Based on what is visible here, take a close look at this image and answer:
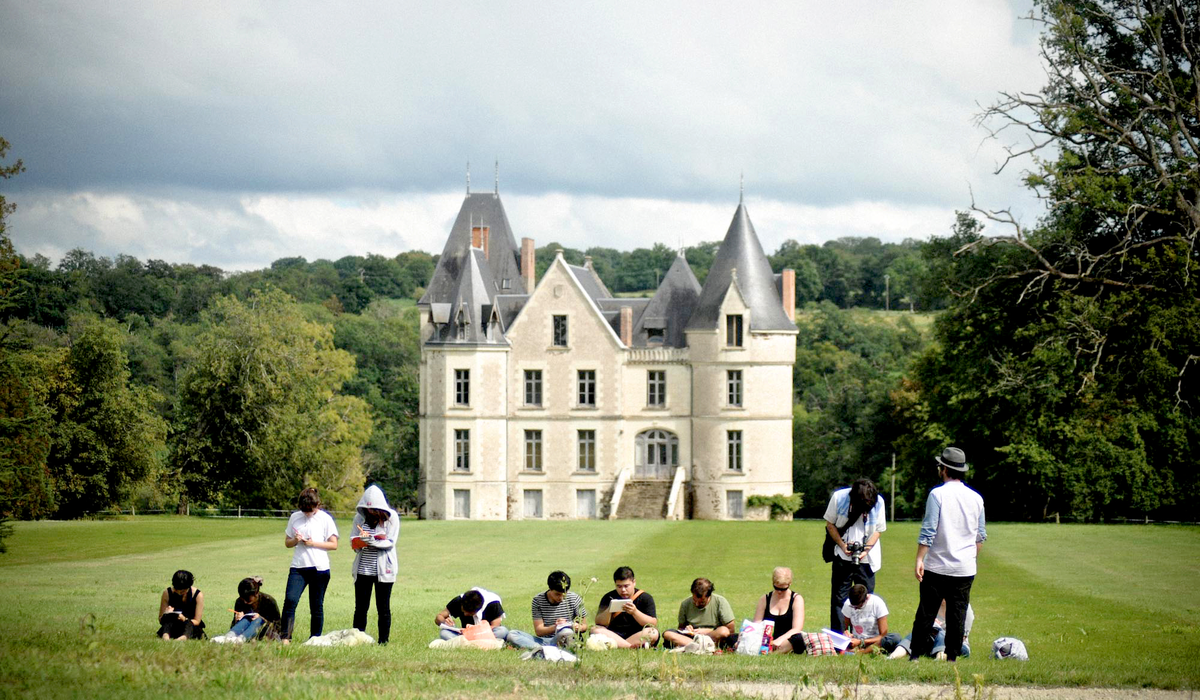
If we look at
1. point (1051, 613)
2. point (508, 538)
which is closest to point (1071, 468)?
point (508, 538)

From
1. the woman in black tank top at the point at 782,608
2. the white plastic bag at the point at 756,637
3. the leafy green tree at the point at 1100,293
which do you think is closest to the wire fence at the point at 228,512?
the leafy green tree at the point at 1100,293

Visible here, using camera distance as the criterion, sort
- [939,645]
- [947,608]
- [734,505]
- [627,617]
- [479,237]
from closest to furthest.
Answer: [947,608]
[939,645]
[627,617]
[734,505]
[479,237]

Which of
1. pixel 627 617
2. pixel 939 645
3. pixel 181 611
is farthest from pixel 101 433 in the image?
pixel 939 645

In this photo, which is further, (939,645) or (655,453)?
(655,453)

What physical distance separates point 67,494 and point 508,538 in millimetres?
19222

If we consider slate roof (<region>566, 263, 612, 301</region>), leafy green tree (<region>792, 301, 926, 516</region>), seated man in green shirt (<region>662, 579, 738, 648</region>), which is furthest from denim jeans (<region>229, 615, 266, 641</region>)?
leafy green tree (<region>792, 301, 926, 516</region>)

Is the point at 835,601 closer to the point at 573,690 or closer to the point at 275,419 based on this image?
the point at 573,690

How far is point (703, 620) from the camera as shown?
12.1 metres

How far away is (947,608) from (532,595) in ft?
28.2

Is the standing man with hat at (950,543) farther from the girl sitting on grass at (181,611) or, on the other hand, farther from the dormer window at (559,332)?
the dormer window at (559,332)

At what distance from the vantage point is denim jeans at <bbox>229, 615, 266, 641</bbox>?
11875 millimetres

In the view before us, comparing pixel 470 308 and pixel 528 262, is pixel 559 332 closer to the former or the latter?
pixel 470 308

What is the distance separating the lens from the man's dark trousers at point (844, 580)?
12.1 metres

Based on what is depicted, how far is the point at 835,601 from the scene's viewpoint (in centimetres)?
1223
